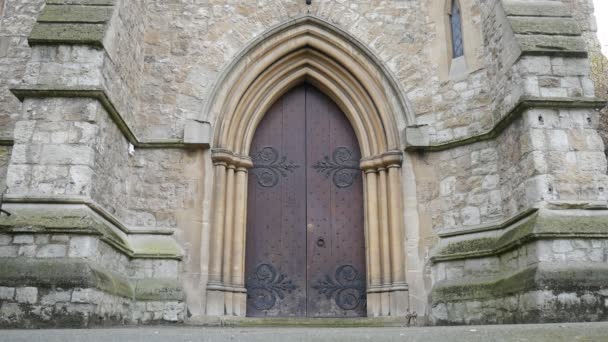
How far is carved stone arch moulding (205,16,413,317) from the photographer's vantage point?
6984 mm

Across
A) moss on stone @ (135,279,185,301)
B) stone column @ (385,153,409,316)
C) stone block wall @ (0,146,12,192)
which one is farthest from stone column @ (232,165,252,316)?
stone block wall @ (0,146,12,192)

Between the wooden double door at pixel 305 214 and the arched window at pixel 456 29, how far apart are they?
1.74 meters

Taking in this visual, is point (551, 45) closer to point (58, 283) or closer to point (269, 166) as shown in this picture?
point (269, 166)

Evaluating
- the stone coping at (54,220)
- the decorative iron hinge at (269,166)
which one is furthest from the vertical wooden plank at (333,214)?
the stone coping at (54,220)

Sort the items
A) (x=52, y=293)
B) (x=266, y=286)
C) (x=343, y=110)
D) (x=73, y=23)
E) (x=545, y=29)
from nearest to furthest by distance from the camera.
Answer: (x=52, y=293) < (x=73, y=23) < (x=545, y=29) < (x=266, y=286) < (x=343, y=110)

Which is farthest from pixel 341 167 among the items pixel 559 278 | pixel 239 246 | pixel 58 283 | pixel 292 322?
pixel 58 283

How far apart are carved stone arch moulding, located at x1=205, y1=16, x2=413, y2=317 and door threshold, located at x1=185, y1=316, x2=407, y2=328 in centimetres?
14

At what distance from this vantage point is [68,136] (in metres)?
5.72

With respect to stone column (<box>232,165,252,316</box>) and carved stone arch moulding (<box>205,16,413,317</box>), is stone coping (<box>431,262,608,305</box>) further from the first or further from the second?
stone column (<box>232,165,252,316</box>)

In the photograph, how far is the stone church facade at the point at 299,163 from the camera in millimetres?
5484

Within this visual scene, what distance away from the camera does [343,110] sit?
8.00m

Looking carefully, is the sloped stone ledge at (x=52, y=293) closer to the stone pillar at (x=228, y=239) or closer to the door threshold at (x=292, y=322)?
the door threshold at (x=292, y=322)

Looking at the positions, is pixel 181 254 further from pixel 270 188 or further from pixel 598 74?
pixel 598 74

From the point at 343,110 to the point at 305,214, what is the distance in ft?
5.07
